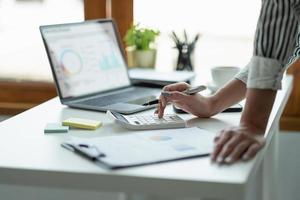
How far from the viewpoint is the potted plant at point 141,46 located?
2098 millimetres

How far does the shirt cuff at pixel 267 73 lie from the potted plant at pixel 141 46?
922 mm

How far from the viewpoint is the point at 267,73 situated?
1.20 meters

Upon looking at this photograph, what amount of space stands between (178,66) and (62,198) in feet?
2.32

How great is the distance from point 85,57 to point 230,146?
72 centimetres

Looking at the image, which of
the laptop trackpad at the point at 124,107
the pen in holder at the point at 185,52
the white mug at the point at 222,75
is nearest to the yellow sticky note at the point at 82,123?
the laptop trackpad at the point at 124,107

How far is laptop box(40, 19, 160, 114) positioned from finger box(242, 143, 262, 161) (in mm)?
467

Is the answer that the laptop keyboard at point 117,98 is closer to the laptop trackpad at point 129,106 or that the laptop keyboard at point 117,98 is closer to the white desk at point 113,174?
the laptop trackpad at point 129,106

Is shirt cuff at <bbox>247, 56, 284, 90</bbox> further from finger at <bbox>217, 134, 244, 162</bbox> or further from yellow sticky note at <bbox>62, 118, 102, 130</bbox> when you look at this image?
yellow sticky note at <bbox>62, 118, 102, 130</bbox>

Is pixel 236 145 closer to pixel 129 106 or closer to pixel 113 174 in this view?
pixel 113 174

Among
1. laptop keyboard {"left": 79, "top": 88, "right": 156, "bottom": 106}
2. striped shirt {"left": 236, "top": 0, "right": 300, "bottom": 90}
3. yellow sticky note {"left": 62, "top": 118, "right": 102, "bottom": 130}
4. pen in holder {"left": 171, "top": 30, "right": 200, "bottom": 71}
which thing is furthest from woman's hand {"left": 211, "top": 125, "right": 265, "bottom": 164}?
pen in holder {"left": 171, "top": 30, "right": 200, "bottom": 71}

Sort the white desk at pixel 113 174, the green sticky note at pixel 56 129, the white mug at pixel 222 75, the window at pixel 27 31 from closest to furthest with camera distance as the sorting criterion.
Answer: the white desk at pixel 113 174 → the green sticky note at pixel 56 129 → the white mug at pixel 222 75 → the window at pixel 27 31

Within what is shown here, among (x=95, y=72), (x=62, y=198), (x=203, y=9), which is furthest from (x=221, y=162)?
(x=62, y=198)

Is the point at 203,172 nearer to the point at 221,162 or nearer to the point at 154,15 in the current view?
the point at 221,162

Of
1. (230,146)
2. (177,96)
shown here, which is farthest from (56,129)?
(230,146)
